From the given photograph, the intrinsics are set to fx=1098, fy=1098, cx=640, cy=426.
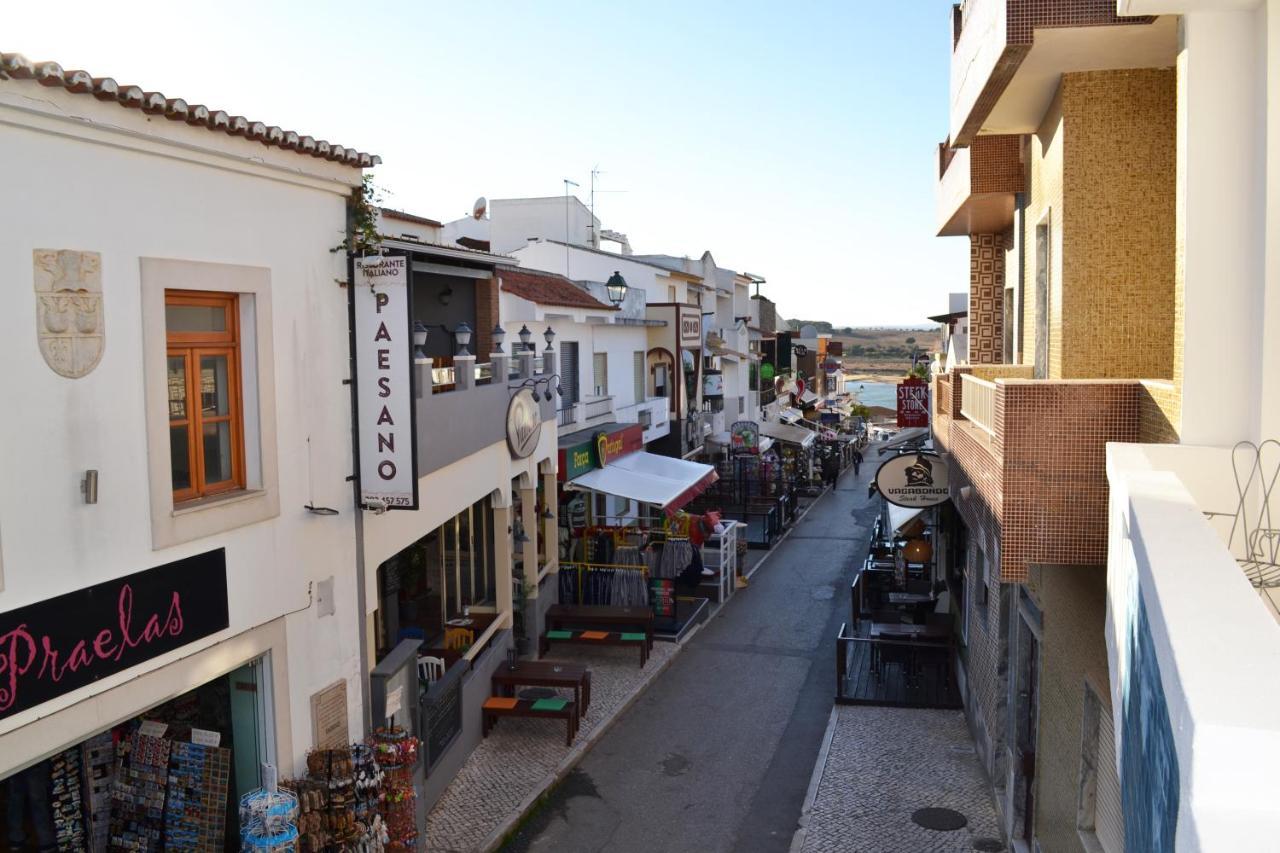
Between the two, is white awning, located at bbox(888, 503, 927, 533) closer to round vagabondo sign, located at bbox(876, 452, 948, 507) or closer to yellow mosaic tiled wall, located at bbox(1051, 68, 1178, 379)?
round vagabondo sign, located at bbox(876, 452, 948, 507)

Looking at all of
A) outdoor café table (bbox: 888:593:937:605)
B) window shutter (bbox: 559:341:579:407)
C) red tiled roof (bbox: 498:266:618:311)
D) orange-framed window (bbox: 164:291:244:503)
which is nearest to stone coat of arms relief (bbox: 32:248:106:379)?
orange-framed window (bbox: 164:291:244:503)

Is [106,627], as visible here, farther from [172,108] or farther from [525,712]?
[525,712]

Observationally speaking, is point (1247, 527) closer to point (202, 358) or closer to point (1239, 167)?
point (1239, 167)

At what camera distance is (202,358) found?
824 cm

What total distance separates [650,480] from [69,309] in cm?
1708

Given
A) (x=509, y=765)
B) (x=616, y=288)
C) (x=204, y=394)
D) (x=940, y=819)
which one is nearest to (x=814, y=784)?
(x=940, y=819)

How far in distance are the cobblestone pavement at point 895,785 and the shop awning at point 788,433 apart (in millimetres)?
25114

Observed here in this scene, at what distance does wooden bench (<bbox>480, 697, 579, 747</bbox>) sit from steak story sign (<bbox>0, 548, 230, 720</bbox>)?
6.77m

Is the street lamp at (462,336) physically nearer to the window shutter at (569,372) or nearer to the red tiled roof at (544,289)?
→ the red tiled roof at (544,289)

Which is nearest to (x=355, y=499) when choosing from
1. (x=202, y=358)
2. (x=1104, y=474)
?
(x=202, y=358)

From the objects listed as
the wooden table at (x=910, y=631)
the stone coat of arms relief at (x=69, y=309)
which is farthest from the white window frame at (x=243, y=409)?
the wooden table at (x=910, y=631)

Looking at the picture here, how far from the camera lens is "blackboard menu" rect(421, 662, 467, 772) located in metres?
11.9

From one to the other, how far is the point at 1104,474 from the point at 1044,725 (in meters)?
3.44

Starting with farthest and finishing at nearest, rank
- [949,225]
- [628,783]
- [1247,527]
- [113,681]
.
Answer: [949,225] → [628,783] → [113,681] → [1247,527]
